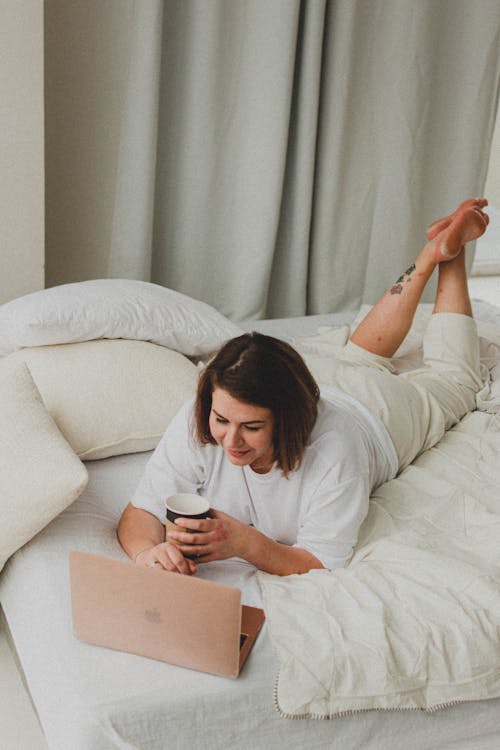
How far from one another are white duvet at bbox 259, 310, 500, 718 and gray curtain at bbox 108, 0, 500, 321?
1.73 m

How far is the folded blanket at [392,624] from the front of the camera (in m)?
1.18

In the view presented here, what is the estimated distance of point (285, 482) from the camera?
1.47 meters

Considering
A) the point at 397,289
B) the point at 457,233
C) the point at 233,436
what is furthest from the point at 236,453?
the point at 457,233

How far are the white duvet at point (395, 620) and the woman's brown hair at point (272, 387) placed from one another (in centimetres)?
22

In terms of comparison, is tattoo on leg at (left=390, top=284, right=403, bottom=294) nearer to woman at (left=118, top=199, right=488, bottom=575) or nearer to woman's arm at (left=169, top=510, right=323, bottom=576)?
woman at (left=118, top=199, right=488, bottom=575)

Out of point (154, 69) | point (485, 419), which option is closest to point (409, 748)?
point (485, 419)

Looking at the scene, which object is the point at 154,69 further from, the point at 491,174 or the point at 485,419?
the point at 491,174

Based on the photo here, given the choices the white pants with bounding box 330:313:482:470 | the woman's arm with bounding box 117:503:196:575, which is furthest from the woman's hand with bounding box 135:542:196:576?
the white pants with bounding box 330:313:482:470

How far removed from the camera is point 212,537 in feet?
4.25

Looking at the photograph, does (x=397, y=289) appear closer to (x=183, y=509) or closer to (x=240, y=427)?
(x=240, y=427)

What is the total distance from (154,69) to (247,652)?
6.85 ft

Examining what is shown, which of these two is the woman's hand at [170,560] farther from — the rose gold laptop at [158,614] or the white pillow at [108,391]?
the white pillow at [108,391]

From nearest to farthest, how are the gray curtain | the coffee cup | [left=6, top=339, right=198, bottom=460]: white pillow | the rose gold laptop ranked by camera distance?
1. the rose gold laptop
2. the coffee cup
3. [left=6, top=339, right=198, bottom=460]: white pillow
4. the gray curtain

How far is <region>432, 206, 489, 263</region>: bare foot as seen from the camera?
2.32 m
